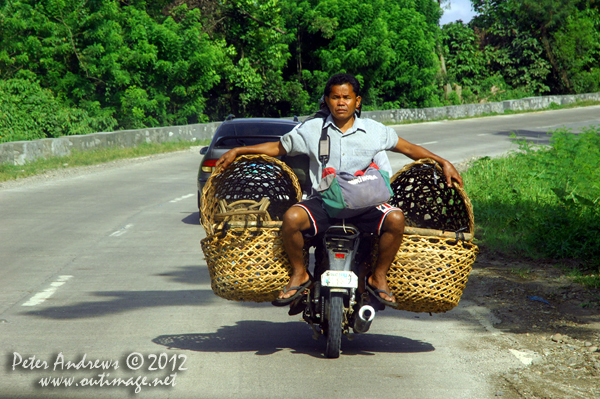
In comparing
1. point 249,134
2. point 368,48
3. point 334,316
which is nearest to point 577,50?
point 368,48

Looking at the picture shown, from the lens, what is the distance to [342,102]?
16.4 ft

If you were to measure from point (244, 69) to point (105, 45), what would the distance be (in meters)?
8.81

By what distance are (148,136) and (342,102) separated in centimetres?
2074

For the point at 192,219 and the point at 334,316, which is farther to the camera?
the point at 192,219

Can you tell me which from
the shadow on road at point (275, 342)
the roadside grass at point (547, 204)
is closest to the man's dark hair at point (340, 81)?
the shadow on road at point (275, 342)

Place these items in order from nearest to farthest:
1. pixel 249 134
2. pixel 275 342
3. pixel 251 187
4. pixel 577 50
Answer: pixel 275 342 → pixel 251 187 → pixel 249 134 → pixel 577 50

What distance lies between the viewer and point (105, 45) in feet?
92.2

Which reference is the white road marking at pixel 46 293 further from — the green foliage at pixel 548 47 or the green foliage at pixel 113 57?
the green foliage at pixel 548 47

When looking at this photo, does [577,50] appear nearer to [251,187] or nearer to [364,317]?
[251,187]

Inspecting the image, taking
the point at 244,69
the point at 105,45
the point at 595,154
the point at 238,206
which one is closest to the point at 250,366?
the point at 238,206

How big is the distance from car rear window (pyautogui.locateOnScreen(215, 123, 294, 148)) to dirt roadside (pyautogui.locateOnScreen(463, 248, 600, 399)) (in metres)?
4.19

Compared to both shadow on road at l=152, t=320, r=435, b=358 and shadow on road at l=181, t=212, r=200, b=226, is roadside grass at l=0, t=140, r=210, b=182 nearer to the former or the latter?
shadow on road at l=181, t=212, r=200, b=226

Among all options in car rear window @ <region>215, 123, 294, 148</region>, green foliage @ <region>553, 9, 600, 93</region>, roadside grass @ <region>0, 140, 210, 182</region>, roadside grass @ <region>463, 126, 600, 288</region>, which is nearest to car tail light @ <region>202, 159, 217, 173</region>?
car rear window @ <region>215, 123, 294, 148</region>

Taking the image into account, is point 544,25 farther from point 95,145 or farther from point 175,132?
point 95,145
